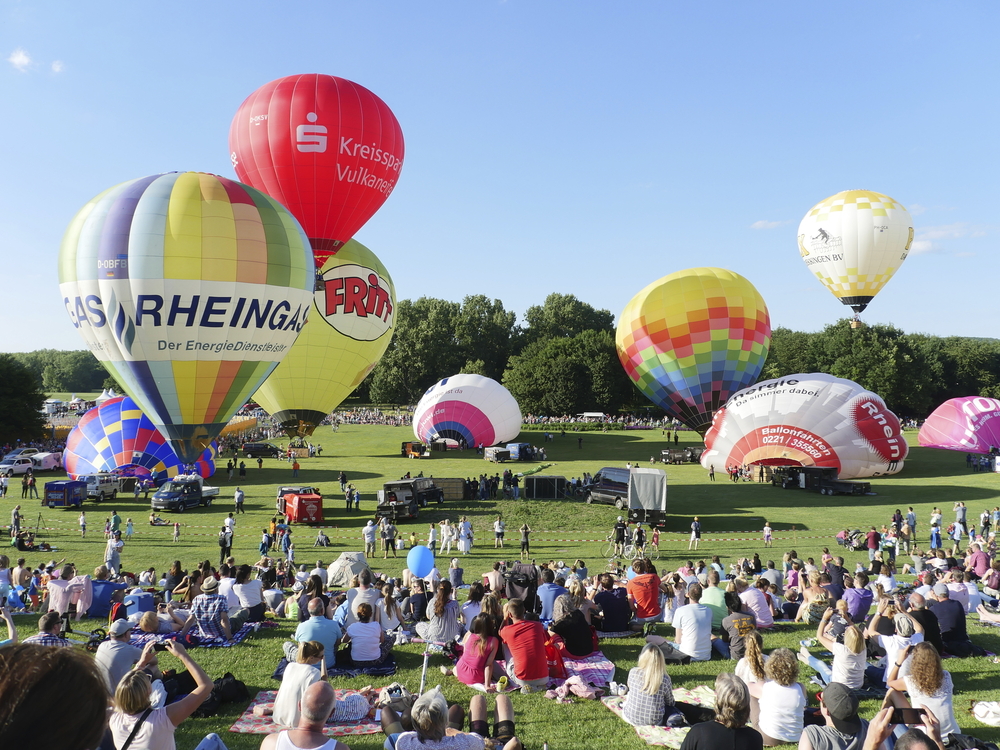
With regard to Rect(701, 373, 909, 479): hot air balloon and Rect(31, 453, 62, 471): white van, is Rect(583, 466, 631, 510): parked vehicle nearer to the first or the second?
Rect(701, 373, 909, 479): hot air balloon

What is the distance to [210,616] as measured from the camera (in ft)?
32.0

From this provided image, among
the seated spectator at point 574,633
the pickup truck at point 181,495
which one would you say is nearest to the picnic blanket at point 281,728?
the seated spectator at point 574,633

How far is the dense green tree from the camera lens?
156ft

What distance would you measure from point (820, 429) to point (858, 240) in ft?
52.8

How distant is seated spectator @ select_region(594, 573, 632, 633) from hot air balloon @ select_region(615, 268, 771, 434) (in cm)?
3046

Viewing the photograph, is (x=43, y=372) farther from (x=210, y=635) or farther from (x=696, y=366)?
(x=210, y=635)

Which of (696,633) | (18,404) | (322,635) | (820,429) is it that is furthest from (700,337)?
(18,404)

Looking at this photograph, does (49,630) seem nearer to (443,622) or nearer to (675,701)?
(443,622)

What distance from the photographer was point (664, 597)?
1234cm

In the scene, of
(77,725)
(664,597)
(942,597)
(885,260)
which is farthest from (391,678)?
(885,260)

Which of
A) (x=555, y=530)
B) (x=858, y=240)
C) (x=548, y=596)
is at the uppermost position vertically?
(x=858, y=240)

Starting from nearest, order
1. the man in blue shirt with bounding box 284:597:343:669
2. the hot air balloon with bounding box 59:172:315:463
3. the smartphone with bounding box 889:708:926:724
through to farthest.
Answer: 1. the smartphone with bounding box 889:708:926:724
2. the man in blue shirt with bounding box 284:597:343:669
3. the hot air balloon with bounding box 59:172:315:463

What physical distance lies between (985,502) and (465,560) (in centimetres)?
2130

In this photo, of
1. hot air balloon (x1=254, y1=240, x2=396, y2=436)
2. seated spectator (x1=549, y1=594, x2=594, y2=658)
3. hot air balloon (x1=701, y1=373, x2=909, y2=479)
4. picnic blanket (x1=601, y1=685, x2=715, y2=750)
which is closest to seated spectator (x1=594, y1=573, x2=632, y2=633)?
seated spectator (x1=549, y1=594, x2=594, y2=658)
